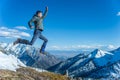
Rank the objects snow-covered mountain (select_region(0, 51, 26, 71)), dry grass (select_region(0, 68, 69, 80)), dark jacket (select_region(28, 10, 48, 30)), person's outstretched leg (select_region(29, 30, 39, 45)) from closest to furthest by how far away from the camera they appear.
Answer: dark jacket (select_region(28, 10, 48, 30))
person's outstretched leg (select_region(29, 30, 39, 45))
dry grass (select_region(0, 68, 69, 80))
snow-covered mountain (select_region(0, 51, 26, 71))

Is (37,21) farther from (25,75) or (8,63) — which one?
(8,63)

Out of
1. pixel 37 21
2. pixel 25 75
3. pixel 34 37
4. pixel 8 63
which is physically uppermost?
pixel 37 21

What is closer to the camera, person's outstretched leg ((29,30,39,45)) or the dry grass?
person's outstretched leg ((29,30,39,45))

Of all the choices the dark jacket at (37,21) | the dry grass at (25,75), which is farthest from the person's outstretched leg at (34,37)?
the dry grass at (25,75)

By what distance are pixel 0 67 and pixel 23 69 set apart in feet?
8.77

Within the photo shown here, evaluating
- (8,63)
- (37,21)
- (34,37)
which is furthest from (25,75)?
(37,21)

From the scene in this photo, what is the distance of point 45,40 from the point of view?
22.0 metres

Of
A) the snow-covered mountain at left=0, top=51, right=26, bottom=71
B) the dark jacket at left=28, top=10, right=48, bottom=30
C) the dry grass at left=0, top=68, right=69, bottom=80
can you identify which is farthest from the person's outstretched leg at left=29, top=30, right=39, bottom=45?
the snow-covered mountain at left=0, top=51, right=26, bottom=71

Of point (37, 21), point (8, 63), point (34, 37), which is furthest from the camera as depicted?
point (8, 63)

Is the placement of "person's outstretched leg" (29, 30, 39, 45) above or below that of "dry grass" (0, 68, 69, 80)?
above

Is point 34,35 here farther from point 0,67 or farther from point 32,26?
point 0,67

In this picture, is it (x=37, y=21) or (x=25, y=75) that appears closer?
(x=37, y=21)

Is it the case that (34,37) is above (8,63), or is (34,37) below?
above

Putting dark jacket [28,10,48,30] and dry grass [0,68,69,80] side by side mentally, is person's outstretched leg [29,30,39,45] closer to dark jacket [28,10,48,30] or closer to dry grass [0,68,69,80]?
dark jacket [28,10,48,30]
